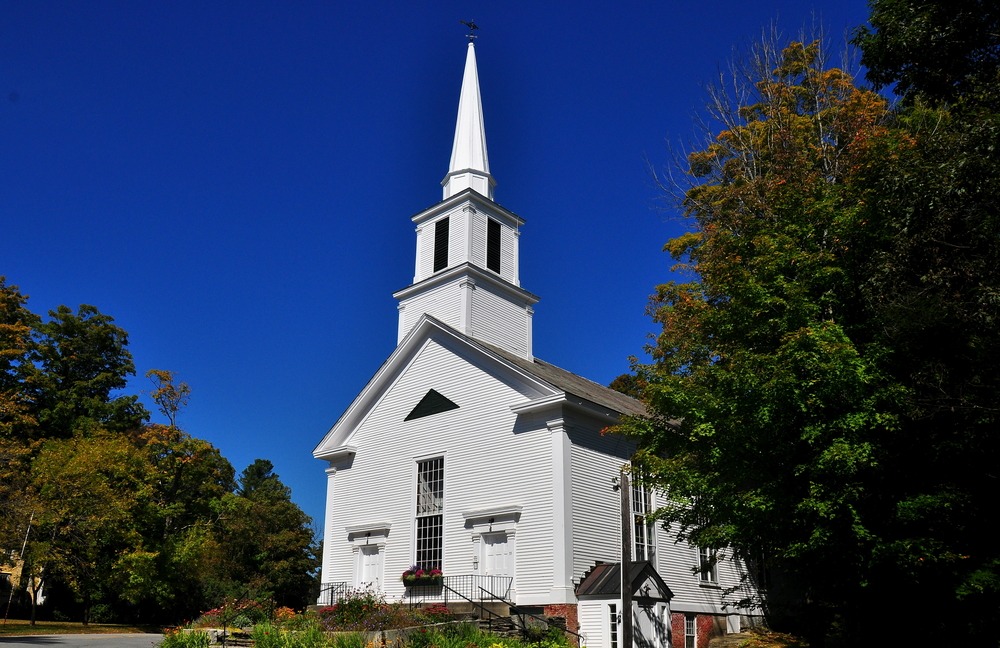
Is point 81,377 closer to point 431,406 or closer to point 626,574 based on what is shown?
point 431,406

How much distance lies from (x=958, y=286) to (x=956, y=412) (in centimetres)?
211

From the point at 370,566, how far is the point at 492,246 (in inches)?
472

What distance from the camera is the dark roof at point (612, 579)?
20.1 meters

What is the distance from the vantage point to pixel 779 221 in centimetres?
1802

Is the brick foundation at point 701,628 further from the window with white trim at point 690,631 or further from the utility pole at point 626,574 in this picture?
the utility pole at point 626,574

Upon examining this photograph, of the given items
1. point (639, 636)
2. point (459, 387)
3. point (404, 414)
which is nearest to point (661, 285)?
point (459, 387)

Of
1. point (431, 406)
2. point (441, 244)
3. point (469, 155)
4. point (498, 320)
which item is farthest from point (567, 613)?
point (469, 155)

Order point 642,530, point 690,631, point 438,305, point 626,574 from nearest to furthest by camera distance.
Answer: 1. point 626,574
2. point 690,631
3. point 642,530
4. point 438,305

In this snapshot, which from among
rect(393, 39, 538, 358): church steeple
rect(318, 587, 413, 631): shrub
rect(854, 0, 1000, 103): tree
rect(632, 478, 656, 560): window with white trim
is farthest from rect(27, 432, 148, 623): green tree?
rect(854, 0, 1000, 103): tree

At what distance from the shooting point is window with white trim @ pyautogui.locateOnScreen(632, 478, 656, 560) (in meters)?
23.6

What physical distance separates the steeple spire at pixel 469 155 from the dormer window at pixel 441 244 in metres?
1.29

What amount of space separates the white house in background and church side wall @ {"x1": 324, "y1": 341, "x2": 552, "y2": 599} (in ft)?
0.15

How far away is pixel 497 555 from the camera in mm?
22797

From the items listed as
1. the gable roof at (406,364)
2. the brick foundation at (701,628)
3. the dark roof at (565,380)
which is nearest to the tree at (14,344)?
the gable roof at (406,364)
